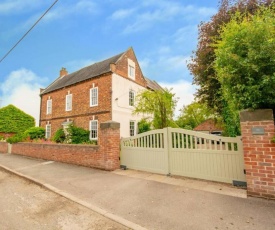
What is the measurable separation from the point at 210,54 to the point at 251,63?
5.47m

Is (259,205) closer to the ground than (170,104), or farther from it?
closer to the ground

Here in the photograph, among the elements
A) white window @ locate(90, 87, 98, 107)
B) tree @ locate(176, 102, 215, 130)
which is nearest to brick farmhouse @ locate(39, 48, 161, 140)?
white window @ locate(90, 87, 98, 107)

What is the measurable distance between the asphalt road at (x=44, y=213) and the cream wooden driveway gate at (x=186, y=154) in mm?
3592

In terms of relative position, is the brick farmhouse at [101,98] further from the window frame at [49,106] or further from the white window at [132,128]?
the window frame at [49,106]

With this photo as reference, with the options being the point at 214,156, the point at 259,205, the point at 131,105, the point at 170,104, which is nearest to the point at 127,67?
the point at 131,105

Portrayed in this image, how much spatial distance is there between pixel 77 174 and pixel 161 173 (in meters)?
3.56

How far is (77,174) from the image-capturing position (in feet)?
26.0

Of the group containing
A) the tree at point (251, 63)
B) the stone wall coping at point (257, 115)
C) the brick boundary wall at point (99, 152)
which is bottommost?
the brick boundary wall at point (99, 152)

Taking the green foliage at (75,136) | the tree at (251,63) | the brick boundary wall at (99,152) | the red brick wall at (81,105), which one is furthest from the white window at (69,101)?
the tree at (251,63)

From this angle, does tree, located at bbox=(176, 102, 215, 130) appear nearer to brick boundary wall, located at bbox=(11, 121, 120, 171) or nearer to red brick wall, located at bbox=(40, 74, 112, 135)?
red brick wall, located at bbox=(40, 74, 112, 135)

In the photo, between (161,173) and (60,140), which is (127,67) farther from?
(161,173)

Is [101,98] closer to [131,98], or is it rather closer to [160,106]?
[131,98]

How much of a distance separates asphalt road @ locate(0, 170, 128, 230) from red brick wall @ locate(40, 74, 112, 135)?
36.6 ft

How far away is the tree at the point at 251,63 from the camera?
4.39 m
